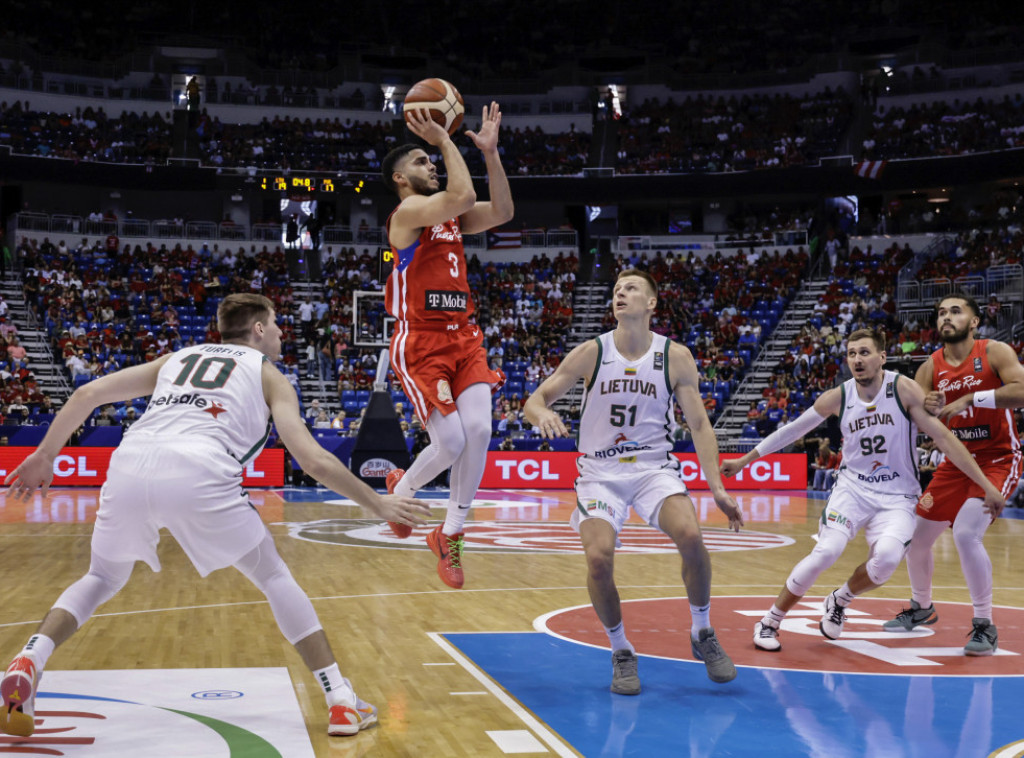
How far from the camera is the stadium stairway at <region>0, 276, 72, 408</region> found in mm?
25656

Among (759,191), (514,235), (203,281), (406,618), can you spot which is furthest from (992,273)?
(406,618)

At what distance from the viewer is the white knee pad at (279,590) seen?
461 centimetres

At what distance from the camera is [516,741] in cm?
449

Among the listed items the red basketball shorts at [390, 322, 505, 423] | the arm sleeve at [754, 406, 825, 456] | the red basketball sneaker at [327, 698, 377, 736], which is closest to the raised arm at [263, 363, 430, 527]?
the red basketball sneaker at [327, 698, 377, 736]

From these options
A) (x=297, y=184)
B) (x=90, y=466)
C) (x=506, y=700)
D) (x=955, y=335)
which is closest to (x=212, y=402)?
(x=506, y=700)

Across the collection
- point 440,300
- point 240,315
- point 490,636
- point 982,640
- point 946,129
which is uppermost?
point 946,129

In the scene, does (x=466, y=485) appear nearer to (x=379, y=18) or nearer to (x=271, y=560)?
(x=271, y=560)

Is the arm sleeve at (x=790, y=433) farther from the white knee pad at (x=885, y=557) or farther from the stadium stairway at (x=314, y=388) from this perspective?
the stadium stairway at (x=314, y=388)

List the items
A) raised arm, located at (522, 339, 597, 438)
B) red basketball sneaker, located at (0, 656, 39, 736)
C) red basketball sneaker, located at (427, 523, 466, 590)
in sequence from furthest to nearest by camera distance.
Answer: red basketball sneaker, located at (427, 523, 466, 590) → raised arm, located at (522, 339, 597, 438) → red basketball sneaker, located at (0, 656, 39, 736)

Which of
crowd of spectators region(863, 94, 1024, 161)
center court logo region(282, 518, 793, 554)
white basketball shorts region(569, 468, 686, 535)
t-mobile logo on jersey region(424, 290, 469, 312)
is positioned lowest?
center court logo region(282, 518, 793, 554)

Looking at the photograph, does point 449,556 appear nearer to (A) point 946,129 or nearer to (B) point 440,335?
(B) point 440,335

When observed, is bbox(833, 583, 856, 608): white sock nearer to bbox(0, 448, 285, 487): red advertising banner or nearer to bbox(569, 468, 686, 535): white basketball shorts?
bbox(569, 468, 686, 535): white basketball shorts

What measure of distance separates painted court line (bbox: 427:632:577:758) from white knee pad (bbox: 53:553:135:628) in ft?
6.15

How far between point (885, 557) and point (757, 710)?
5.94 feet
